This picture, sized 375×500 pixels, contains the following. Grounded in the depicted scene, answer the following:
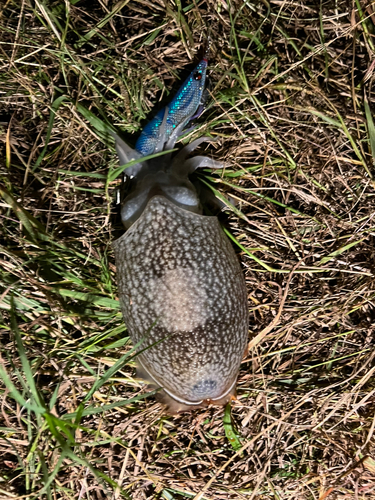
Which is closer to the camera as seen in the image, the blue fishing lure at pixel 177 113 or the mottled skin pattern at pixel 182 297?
the mottled skin pattern at pixel 182 297

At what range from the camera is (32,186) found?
210 centimetres

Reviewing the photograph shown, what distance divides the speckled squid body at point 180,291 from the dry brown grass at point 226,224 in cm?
30

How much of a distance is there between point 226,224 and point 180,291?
651 millimetres

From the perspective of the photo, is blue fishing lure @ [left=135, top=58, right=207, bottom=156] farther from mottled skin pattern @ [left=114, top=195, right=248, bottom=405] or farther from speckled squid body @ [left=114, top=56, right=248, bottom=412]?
mottled skin pattern @ [left=114, top=195, right=248, bottom=405]

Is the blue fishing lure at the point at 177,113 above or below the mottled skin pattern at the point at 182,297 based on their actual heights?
above

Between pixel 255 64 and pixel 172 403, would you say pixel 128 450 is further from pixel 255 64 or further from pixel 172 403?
pixel 255 64

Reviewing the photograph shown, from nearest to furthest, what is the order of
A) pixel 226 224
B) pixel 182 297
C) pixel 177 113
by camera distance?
pixel 182 297
pixel 177 113
pixel 226 224

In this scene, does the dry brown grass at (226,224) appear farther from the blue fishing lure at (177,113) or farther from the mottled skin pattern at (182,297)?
the mottled skin pattern at (182,297)

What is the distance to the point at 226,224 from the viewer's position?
216cm

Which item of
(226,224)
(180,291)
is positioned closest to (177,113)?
(226,224)

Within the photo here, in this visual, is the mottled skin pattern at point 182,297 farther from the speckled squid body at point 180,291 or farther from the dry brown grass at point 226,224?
the dry brown grass at point 226,224

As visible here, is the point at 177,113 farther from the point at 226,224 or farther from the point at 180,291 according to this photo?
the point at 180,291

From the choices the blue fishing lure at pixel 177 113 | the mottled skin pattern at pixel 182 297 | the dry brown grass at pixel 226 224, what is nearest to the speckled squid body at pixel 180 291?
the mottled skin pattern at pixel 182 297

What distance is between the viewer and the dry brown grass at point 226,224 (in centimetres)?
199
